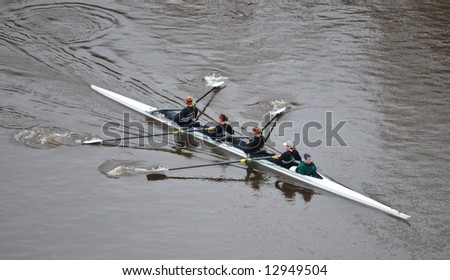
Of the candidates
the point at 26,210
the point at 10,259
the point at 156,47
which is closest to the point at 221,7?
the point at 156,47

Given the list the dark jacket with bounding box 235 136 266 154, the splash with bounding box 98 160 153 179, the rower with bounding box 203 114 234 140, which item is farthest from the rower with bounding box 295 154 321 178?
the splash with bounding box 98 160 153 179

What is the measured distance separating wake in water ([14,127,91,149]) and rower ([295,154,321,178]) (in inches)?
299

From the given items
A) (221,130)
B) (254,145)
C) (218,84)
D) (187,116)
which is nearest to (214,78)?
(218,84)

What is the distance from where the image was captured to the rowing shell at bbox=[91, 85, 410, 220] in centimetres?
1523

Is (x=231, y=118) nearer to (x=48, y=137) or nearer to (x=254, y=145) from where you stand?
(x=254, y=145)

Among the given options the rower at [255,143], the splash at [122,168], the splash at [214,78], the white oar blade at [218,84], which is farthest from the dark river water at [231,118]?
the rower at [255,143]

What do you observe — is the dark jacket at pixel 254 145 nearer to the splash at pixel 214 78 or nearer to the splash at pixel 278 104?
the splash at pixel 278 104

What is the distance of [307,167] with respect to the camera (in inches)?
641

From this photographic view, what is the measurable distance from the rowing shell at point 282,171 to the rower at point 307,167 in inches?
4.9

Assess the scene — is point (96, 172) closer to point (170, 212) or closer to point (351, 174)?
point (170, 212)

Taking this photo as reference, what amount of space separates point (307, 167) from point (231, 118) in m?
5.01

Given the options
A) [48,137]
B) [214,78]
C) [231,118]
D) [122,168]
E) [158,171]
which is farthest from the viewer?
[214,78]

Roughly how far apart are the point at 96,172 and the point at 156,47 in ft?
36.0

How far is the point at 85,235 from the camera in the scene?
47.7 ft
